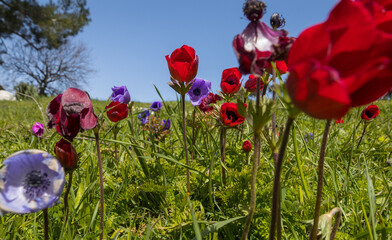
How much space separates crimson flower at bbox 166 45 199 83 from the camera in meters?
1.53

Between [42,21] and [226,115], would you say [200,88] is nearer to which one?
[226,115]

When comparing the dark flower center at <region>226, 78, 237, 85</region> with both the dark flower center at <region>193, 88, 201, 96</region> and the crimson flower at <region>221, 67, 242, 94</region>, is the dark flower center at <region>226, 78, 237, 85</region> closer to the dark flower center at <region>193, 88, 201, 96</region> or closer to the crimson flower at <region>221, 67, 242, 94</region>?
the crimson flower at <region>221, 67, 242, 94</region>

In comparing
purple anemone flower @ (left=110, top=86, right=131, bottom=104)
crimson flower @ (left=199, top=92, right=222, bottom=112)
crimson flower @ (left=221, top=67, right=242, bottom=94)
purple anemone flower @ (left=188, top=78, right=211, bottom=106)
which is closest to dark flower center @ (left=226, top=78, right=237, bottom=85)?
crimson flower @ (left=221, top=67, right=242, bottom=94)

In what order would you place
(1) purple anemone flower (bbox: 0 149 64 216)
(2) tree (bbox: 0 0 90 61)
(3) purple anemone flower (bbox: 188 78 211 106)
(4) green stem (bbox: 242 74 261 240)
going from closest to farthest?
1. (1) purple anemone flower (bbox: 0 149 64 216)
2. (4) green stem (bbox: 242 74 261 240)
3. (3) purple anemone flower (bbox: 188 78 211 106)
4. (2) tree (bbox: 0 0 90 61)

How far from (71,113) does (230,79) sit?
1.31 meters

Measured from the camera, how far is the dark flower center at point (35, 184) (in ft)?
2.61

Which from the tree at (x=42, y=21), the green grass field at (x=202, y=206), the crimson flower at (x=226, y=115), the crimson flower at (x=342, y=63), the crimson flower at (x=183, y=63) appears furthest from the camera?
the tree at (x=42, y=21)

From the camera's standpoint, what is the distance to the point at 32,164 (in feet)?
2.62

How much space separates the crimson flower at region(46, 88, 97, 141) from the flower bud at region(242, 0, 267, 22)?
0.63m

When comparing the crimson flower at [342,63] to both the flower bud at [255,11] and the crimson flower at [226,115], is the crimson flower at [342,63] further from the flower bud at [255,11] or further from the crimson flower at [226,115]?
the crimson flower at [226,115]

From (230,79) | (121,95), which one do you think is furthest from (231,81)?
(121,95)

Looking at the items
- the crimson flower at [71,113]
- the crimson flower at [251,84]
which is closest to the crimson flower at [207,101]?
the crimson flower at [251,84]

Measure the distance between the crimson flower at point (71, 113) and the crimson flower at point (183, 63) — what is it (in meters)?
0.60

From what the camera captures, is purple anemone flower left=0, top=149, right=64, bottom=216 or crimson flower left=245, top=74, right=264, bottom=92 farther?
crimson flower left=245, top=74, right=264, bottom=92
